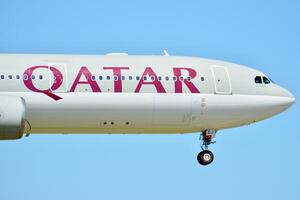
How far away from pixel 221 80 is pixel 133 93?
501 centimetres

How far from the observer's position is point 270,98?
5744 cm

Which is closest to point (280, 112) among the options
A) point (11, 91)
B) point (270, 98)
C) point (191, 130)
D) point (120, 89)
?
point (270, 98)

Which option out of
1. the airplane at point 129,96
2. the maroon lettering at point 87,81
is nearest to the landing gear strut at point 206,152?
the airplane at point 129,96

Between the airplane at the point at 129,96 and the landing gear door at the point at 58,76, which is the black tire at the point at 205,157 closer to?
the airplane at the point at 129,96

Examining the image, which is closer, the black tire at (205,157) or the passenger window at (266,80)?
the black tire at (205,157)

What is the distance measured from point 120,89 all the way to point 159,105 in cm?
219

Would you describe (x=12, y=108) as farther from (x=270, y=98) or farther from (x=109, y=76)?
(x=270, y=98)

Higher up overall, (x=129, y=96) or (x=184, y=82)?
(x=184, y=82)

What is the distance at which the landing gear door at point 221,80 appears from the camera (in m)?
56.4

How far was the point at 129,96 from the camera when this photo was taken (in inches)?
2151

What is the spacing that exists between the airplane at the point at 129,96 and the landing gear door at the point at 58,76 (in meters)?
0.05

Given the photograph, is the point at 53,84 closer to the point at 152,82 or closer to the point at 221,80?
the point at 152,82

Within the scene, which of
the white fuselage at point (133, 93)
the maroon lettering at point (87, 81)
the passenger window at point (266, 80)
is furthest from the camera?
the passenger window at point (266, 80)

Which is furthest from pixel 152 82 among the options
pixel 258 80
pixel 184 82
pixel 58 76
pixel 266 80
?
pixel 266 80
